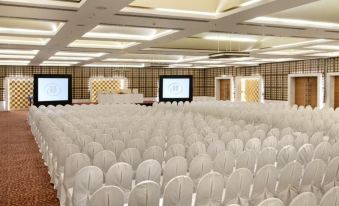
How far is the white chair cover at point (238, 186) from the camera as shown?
378 cm

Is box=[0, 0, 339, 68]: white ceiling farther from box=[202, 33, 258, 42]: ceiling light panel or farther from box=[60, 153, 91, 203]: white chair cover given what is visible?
box=[60, 153, 91, 203]: white chair cover

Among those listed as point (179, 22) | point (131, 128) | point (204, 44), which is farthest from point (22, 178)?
point (204, 44)

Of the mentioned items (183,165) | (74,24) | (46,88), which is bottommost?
(183,165)

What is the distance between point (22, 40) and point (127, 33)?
4.38 meters

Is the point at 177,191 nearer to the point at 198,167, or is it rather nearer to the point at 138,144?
the point at 198,167

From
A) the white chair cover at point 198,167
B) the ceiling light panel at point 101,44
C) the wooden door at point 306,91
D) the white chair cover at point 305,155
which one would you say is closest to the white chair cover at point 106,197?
the white chair cover at point 198,167

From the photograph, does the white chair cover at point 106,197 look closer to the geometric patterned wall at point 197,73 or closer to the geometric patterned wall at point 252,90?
the geometric patterned wall at point 197,73

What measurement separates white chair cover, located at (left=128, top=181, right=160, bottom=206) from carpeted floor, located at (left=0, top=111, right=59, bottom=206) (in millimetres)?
2431

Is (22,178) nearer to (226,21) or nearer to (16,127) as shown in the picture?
(226,21)

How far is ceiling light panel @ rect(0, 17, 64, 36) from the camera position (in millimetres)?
9120

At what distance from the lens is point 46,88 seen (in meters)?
17.2

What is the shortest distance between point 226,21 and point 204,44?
664cm

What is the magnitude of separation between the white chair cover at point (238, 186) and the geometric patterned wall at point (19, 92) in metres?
23.8

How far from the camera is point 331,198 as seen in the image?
9.60 ft
